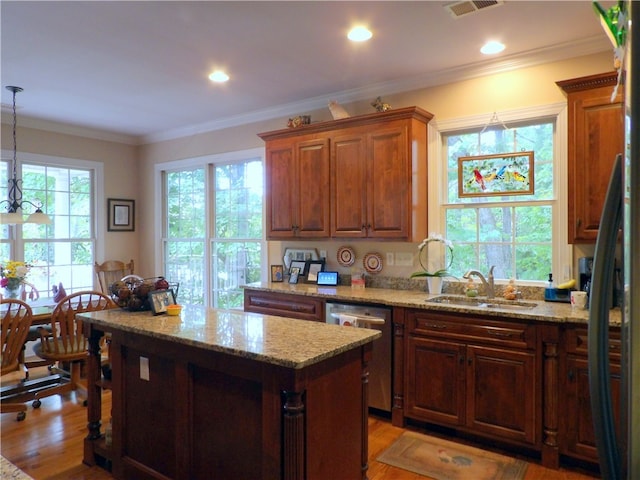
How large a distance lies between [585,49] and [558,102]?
0.37 m

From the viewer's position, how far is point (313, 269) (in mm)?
4297

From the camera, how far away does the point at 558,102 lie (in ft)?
10.3

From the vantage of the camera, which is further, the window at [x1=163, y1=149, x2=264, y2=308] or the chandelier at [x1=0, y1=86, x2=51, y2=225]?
the window at [x1=163, y1=149, x2=264, y2=308]

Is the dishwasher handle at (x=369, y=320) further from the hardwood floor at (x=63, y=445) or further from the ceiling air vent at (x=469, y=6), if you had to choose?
the ceiling air vent at (x=469, y=6)

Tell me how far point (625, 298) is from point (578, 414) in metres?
2.25

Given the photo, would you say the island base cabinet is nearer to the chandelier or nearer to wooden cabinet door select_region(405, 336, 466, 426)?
wooden cabinet door select_region(405, 336, 466, 426)

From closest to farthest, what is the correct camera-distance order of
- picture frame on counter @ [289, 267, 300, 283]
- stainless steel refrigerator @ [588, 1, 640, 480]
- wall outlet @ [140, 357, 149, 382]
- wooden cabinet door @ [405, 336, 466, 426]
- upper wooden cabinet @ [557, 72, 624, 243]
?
stainless steel refrigerator @ [588, 1, 640, 480], wall outlet @ [140, 357, 149, 382], upper wooden cabinet @ [557, 72, 624, 243], wooden cabinet door @ [405, 336, 466, 426], picture frame on counter @ [289, 267, 300, 283]

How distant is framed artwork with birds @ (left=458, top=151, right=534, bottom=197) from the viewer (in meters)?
3.28

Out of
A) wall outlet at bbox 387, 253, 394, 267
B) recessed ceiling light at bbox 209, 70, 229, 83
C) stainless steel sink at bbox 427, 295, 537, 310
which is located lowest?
stainless steel sink at bbox 427, 295, 537, 310

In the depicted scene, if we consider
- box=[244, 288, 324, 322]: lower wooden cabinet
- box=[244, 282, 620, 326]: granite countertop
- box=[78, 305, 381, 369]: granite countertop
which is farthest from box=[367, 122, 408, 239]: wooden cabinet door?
box=[78, 305, 381, 369]: granite countertop

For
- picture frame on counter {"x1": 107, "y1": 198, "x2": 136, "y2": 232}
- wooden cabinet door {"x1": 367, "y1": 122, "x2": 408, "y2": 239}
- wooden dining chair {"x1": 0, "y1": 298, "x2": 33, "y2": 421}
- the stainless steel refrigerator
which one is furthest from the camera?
picture frame on counter {"x1": 107, "y1": 198, "x2": 136, "y2": 232}

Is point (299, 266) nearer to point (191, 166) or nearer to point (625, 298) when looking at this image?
point (191, 166)

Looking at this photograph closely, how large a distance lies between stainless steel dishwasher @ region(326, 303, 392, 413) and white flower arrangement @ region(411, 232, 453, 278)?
50cm

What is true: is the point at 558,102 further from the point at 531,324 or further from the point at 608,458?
the point at 608,458
